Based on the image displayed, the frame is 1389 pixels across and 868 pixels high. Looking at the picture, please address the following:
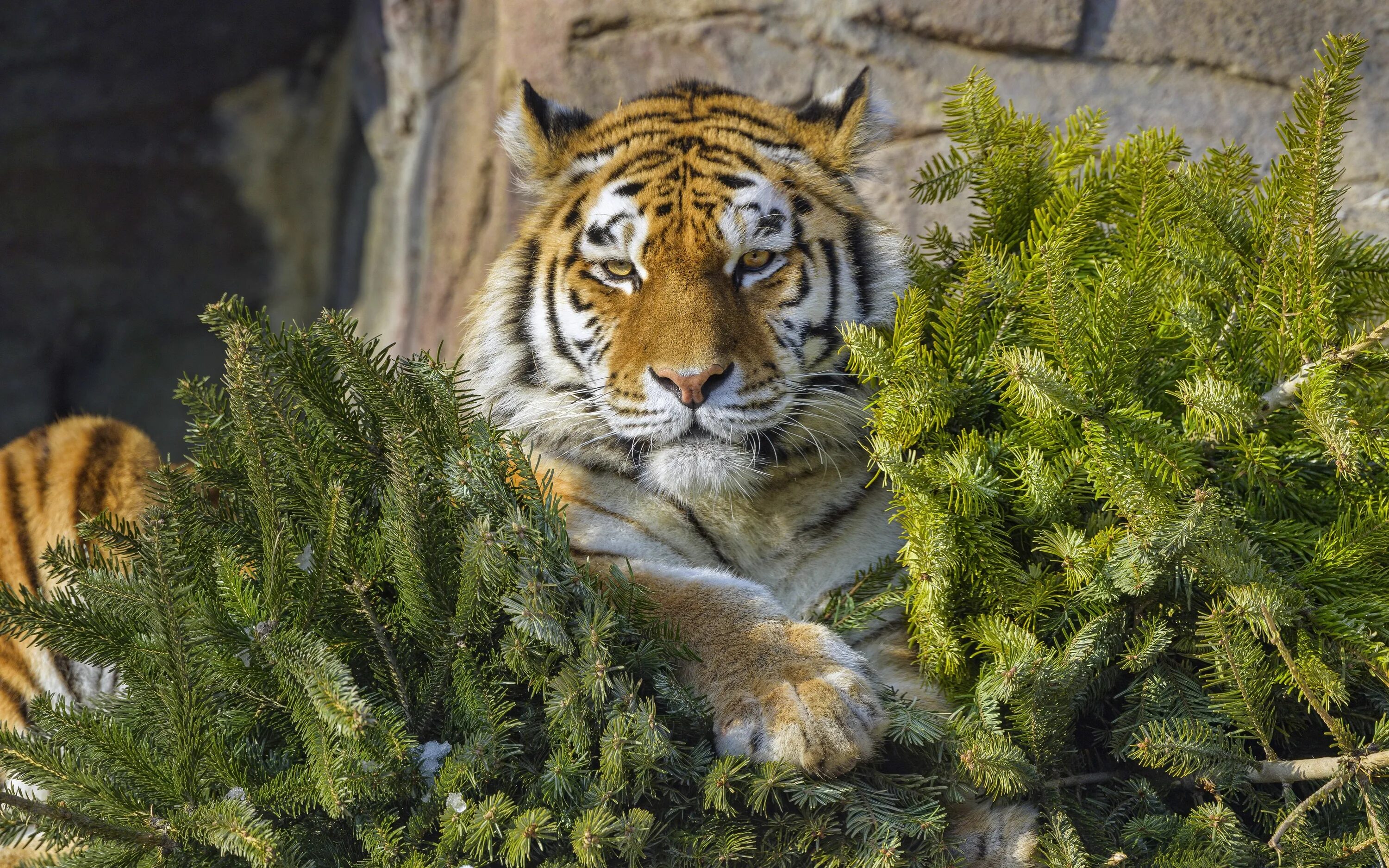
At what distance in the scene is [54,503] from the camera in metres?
2.43

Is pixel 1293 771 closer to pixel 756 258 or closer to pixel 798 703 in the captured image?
pixel 798 703

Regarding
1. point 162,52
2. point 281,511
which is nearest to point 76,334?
point 162,52

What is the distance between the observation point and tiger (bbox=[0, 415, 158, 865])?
2191 mm

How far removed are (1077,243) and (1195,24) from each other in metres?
2.34

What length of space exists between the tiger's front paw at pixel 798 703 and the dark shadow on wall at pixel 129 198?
15.2 feet

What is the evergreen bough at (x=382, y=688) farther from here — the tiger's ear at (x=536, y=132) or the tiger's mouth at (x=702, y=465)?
the tiger's ear at (x=536, y=132)

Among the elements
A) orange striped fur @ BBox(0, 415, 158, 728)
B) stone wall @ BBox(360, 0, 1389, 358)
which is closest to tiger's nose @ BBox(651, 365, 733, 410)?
orange striped fur @ BBox(0, 415, 158, 728)

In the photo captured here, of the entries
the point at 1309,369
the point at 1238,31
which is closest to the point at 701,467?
the point at 1309,369

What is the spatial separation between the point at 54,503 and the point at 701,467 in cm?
150

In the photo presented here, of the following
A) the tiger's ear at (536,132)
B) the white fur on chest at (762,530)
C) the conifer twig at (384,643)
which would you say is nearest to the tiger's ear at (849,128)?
the tiger's ear at (536,132)

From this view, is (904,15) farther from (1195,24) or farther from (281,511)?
(281,511)

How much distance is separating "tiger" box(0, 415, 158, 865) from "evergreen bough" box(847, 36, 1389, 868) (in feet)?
5.12

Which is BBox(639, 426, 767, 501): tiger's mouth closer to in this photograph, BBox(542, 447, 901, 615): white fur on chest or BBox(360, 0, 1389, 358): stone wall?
BBox(542, 447, 901, 615): white fur on chest

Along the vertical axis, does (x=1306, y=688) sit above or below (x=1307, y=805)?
above
